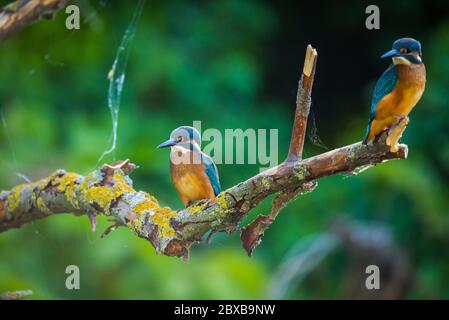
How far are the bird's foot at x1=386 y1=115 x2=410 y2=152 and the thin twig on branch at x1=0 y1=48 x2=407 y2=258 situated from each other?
11 mm

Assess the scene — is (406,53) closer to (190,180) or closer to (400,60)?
(400,60)

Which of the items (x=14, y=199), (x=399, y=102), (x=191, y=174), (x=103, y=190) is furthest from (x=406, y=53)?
(x=14, y=199)

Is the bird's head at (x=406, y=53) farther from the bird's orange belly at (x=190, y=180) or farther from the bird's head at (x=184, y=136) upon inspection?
the bird's orange belly at (x=190, y=180)

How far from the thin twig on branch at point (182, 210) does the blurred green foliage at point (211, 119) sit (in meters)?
1.77

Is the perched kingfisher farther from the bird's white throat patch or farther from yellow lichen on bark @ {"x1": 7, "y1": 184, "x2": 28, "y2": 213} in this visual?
yellow lichen on bark @ {"x1": 7, "y1": 184, "x2": 28, "y2": 213}

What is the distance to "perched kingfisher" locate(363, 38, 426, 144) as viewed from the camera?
5.57 ft

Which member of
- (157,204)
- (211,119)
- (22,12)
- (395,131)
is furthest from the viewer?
(211,119)

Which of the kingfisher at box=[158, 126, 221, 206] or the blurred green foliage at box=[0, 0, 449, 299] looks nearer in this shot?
the kingfisher at box=[158, 126, 221, 206]

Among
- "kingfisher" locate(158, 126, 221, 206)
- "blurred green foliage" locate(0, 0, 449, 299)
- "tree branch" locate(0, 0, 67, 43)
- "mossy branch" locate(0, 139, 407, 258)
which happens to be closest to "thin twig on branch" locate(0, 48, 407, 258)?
"mossy branch" locate(0, 139, 407, 258)

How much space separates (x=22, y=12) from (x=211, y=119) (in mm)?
2691

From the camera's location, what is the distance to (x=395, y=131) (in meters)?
1.68

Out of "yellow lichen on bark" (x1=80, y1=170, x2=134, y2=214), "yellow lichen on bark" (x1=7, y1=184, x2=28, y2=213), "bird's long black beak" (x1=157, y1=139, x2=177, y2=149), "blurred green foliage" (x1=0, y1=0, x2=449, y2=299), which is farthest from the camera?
"blurred green foliage" (x1=0, y1=0, x2=449, y2=299)

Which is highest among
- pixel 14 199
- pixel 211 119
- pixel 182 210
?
pixel 211 119
